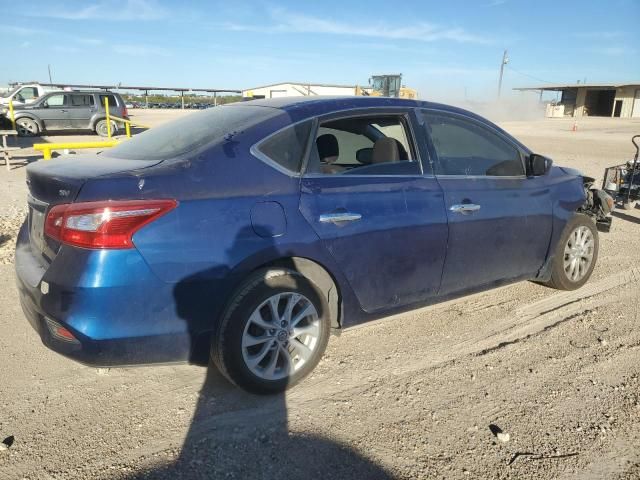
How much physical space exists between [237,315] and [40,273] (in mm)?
1051

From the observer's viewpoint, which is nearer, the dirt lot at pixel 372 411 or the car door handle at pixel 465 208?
the dirt lot at pixel 372 411

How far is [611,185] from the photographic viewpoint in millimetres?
8445

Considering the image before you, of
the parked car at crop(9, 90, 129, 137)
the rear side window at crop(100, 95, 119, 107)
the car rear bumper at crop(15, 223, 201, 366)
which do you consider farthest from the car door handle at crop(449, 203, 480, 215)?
the rear side window at crop(100, 95, 119, 107)

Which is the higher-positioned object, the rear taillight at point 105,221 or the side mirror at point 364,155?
the side mirror at point 364,155

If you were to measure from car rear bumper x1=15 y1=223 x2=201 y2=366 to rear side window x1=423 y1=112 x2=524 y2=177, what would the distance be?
6.83 feet

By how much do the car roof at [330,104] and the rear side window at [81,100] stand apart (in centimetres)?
2016

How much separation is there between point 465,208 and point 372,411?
1582 mm

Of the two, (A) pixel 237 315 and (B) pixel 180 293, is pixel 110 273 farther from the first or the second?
(A) pixel 237 315

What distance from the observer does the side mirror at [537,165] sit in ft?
13.3

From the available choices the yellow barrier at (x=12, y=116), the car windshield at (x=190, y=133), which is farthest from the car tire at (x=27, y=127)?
the car windshield at (x=190, y=133)

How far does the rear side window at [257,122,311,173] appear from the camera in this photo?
2896 mm

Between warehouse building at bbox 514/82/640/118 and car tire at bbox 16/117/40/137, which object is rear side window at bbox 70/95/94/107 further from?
warehouse building at bbox 514/82/640/118

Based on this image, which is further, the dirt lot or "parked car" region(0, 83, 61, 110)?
"parked car" region(0, 83, 61, 110)

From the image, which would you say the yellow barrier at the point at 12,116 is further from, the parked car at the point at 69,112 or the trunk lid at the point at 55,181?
the trunk lid at the point at 55,181
